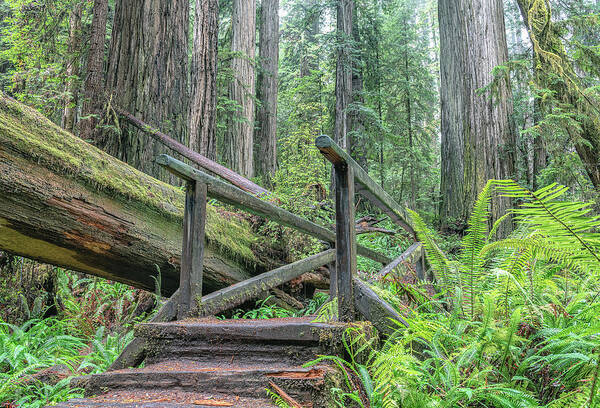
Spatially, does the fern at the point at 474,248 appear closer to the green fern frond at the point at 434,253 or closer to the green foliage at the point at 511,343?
the green foliage at the point at 511,343

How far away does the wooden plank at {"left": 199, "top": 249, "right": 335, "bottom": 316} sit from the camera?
3.03 metres

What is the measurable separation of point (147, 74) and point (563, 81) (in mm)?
6444

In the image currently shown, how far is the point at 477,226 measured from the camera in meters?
2.25

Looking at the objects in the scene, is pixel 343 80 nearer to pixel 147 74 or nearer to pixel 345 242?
pixel 147 74

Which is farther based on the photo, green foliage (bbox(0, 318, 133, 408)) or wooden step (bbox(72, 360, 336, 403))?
green foliage (bbox(0, 318, 133, 408))

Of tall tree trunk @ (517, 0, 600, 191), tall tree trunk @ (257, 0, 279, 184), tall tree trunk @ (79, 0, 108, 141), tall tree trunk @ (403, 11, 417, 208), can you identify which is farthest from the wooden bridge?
tall tree trunk @ (403, 11, 417, 208)

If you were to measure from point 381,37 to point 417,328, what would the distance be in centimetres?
1474

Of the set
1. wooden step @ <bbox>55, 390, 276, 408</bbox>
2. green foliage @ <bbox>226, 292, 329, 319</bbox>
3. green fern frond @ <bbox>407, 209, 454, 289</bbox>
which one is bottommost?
green foliage @ <bbox>226, 292, 329, 319</bbox>

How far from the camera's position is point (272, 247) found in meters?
5.00

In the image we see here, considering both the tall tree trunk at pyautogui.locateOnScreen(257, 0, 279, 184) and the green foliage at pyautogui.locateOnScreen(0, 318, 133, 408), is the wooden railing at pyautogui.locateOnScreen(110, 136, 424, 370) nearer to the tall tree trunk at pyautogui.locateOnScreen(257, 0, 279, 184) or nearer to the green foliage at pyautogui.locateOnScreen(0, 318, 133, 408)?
the green foliage at pyautogui.locateOnScreen(0, 318, 133, 408)

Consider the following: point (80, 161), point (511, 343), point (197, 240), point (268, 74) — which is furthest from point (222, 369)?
point (268, 74)

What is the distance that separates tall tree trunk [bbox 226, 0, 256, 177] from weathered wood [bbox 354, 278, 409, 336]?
8.69 metres

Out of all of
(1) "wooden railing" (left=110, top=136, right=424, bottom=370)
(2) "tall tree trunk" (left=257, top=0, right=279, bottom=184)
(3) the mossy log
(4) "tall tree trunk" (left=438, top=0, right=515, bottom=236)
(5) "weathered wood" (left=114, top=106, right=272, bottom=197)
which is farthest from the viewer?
(2) "tall tree trunk" (left=257, top=0, right=279, bottom=184)

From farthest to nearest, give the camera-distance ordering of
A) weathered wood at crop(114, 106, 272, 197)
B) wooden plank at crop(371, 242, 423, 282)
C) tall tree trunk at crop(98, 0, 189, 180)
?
tall tree trunk at crop(98, 0, 189, 180)
weathered wood at crop(114, 106, 272, 197)
wooden plank at crop(371, 242, 423, 282)
